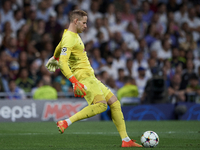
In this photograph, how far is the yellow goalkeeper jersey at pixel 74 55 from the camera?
18.8ft

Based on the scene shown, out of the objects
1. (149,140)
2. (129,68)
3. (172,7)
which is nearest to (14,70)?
(129,68)

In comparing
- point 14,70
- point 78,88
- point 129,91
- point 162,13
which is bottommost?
point 129,91

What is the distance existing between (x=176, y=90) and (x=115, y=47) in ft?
9.96

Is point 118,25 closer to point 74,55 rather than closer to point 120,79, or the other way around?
point 120,79

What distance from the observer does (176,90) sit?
44.4 feet

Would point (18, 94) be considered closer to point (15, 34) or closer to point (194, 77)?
point (15, 34)

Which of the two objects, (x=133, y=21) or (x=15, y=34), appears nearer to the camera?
(x=15, y=34)

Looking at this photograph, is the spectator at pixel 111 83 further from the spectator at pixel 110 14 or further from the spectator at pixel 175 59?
the spectator at pixel 110 14

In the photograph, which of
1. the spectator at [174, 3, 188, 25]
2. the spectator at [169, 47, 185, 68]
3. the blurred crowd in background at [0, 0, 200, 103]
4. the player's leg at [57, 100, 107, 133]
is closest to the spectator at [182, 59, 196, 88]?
the blurred crowd in background at [0, 0, 200, 103]

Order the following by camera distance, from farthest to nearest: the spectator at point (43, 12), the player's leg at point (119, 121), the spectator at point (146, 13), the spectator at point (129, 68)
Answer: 1. the spectator at point (146, 13)
2. the spectator at point (43, 12)
3. the spectator at point (129, 68)
4. the player's leg at point (119, 121)

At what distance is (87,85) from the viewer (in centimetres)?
594

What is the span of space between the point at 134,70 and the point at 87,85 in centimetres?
860

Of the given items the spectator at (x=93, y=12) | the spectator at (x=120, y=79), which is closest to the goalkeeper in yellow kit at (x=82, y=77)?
the spectator at (x=120, y=79)

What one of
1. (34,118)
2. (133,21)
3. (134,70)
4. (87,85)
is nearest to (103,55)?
(134,70)
